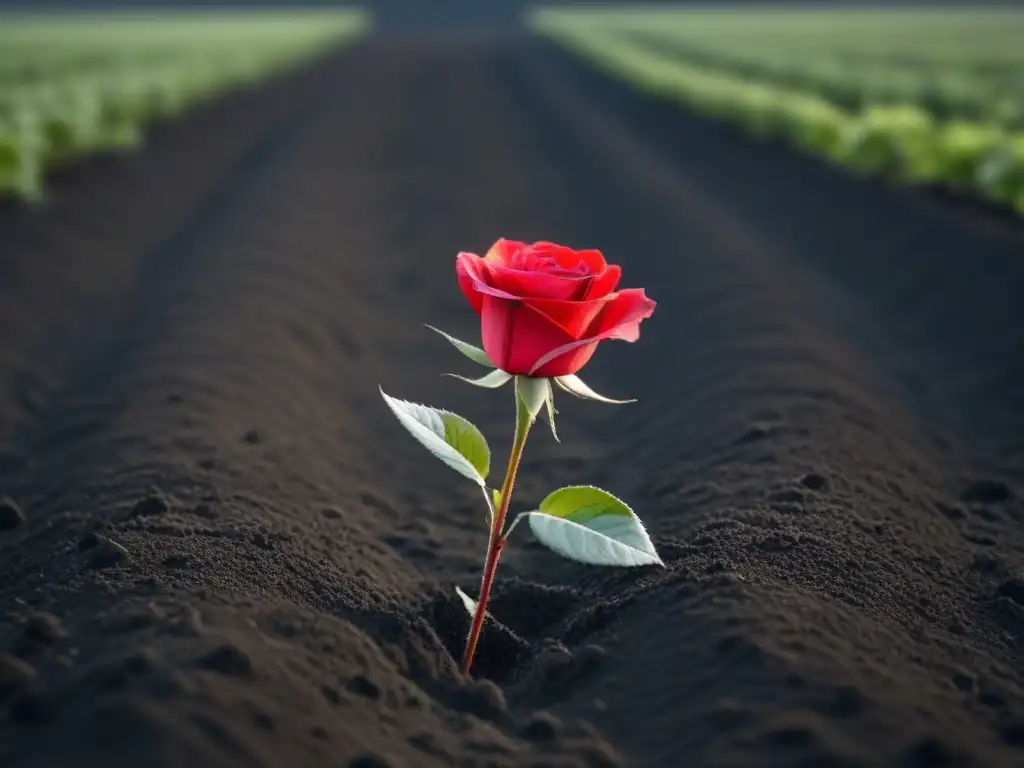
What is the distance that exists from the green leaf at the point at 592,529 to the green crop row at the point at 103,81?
7.08 meters

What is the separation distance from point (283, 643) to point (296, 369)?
3103mm

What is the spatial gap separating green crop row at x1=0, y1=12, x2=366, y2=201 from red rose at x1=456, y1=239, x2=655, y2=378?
7027 millimetres

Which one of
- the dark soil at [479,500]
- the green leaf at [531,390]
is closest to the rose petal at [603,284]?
the green leaf at [531,390]

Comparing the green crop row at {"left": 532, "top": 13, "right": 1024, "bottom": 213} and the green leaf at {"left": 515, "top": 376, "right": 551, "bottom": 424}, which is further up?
the green leaf at {"left": 515, "top": 376, "right": 551, "bottom": 424}

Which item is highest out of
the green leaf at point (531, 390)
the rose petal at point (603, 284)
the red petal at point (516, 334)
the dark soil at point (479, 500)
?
the rose petal at point (603, 284)

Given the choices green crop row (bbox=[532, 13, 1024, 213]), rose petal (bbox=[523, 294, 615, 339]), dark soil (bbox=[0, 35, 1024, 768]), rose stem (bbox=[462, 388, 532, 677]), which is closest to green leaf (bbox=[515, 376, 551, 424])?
rose stem (bbox=[462, 388, 532, 677])

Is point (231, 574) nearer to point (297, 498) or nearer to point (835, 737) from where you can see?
point (297, 498)

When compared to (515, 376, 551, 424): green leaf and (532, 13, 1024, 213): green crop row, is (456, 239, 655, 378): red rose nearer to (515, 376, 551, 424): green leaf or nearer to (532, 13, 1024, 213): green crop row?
(515, 376, 551, 424): green leaf

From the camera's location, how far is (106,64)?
23.6m

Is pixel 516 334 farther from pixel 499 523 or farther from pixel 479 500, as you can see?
pixel 479 500

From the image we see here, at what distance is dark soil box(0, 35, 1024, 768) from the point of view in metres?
2.29

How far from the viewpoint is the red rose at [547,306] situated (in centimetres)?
207

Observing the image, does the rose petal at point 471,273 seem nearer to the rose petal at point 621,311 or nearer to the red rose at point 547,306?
the red rose at point 547,306

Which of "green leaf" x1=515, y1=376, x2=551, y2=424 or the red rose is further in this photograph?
"green leaf" x1=515, y1=376, x2=551, y2=424
